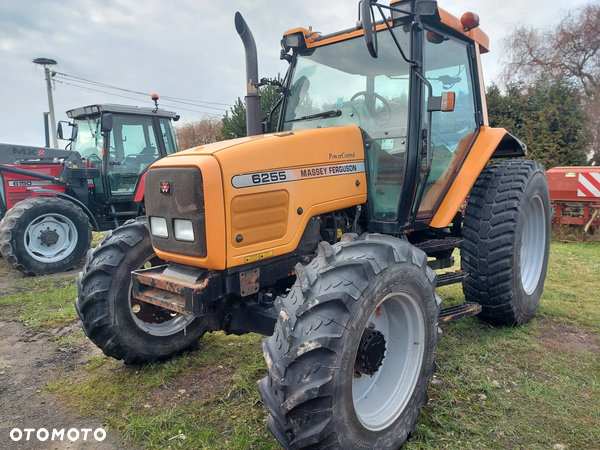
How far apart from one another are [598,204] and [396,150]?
677 centimetres

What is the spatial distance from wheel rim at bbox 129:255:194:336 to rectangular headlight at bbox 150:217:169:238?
610 millimetres

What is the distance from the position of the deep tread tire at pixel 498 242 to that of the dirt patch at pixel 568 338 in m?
0.22

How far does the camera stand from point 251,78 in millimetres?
3432

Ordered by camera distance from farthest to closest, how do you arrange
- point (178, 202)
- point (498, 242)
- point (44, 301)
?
point (44, 301) < point (498, 242) < point (178, 202)

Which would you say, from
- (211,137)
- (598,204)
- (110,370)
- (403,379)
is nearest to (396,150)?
(403,379)

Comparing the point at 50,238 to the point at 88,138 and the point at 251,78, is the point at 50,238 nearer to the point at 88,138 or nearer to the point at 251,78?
the point at 88,138

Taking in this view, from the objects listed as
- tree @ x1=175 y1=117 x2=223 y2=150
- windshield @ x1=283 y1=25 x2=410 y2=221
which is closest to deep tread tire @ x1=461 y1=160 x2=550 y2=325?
windshield @ x1=283 y1=25 x2=410 y2=221

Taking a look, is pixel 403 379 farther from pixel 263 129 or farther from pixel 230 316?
pixel 263 129

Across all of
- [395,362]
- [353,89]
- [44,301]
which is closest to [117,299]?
[395,362]

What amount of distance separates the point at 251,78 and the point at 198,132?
2332cm

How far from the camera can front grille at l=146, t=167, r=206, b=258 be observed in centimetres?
240

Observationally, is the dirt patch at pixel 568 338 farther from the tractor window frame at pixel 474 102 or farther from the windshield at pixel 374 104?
the windshield at pixel 374 104

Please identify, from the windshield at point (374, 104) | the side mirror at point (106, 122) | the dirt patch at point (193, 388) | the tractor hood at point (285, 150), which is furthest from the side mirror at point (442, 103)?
the side mirror at point (106, 122)

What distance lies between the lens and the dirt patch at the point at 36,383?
2488mm
